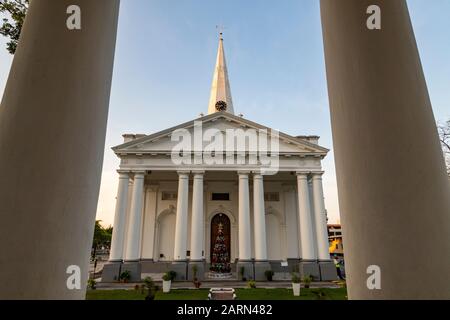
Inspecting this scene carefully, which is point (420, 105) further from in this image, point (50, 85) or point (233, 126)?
point (233, 126)

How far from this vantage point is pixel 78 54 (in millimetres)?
2111

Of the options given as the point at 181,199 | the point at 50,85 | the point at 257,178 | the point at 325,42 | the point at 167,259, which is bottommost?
the point at 167,259

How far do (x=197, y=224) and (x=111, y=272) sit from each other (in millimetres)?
7289

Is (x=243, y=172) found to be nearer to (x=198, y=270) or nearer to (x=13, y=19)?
(x=198, y=270)

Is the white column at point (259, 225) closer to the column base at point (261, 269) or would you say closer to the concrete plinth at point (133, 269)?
the column base at point (261, 269)

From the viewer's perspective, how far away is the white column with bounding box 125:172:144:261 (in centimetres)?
2064

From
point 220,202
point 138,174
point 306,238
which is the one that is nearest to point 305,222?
point 306,238

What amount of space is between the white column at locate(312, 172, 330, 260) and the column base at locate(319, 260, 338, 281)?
0.47 metres

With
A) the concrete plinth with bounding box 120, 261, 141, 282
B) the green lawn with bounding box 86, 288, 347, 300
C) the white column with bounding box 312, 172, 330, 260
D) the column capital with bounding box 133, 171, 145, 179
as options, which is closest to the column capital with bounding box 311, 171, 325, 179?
the white column with bounding box 312, 172, 330, 260

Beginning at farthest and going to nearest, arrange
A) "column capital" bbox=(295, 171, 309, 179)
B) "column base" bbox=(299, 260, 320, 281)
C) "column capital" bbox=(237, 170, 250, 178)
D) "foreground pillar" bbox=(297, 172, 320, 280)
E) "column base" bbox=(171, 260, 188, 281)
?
"column capital" bbox=(295, 171, 309, 179), "column capital" bbox=(237, 170, 250, 178), "foreground pillar" bbox=(297, 172, 320, 280), "column base" bbox=(299, 260, 320, 281), "column base" bbox=(171, 260, 188, 281)

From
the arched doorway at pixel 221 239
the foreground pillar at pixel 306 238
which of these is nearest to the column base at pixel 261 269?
the foreground pillar at pixel 306 238

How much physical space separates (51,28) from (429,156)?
9.99ft

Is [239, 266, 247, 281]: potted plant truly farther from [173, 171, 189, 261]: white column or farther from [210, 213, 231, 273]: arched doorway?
[173, 171, 189, 261]: white column
